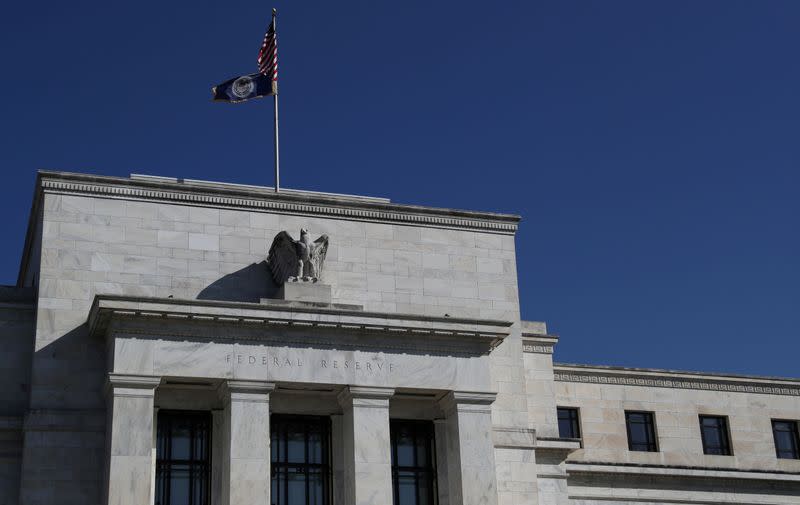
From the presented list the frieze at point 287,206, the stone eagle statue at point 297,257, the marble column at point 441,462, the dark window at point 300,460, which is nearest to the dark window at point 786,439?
the frieze at point 287,206

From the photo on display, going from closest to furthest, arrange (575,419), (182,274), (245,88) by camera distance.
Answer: (182,274), (245,88), (575,419)

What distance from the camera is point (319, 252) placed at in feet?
132

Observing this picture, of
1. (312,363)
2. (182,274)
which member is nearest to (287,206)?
(182,274)

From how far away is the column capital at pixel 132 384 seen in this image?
35.7m

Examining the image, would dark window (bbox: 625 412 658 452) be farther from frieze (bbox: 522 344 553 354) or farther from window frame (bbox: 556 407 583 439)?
frieze (bbox: 522 344 553 354)

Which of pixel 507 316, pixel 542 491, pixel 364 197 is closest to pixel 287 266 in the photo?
pixel 364 197

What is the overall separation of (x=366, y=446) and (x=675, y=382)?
16.0 m

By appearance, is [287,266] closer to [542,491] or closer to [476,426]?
[476,426]

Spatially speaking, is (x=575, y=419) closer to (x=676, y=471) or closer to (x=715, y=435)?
(x=676, y=471)

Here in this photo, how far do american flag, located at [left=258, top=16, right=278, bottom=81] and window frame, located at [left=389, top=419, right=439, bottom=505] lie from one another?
13382mm

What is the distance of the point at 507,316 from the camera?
142 feet

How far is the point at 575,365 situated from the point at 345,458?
40.1ft

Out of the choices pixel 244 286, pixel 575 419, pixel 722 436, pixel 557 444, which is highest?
pixel 244 286

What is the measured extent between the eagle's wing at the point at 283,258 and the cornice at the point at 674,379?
11.8m
